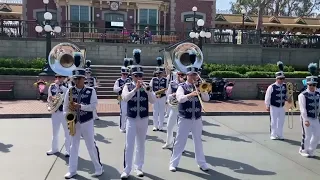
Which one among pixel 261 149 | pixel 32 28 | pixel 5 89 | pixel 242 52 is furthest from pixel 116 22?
pixel 261 149

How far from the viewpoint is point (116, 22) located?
29.5m

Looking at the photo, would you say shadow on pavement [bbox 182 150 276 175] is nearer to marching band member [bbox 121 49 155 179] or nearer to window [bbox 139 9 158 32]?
marching band member [bbox 121 49 155 179]

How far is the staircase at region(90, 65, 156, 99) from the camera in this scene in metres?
18.6

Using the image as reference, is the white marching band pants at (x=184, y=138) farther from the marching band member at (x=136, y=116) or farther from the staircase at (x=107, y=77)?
the staircase at (x=107, y=77)

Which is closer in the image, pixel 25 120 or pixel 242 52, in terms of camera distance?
pixel 25 120

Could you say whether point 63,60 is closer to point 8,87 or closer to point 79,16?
point 8,87

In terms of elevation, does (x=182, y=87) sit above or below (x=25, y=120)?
above

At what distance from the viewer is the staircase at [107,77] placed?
60.9 ft

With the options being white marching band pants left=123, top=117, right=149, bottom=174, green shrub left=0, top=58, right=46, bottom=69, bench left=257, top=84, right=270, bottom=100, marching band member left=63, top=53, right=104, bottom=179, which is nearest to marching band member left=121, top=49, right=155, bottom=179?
white marching band pants left=123, top=117, right=149, bottom=174

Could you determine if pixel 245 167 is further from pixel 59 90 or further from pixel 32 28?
pixel 32 28

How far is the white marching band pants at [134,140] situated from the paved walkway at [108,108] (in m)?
7.24

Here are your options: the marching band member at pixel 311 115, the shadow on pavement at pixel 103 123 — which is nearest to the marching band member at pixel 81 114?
the marching band member at pixel 311 115

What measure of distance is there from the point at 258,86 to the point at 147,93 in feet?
44.0

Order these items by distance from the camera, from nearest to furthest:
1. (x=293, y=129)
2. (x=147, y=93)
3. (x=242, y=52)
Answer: (x=147, y=93), (x=293, y=129), (x=242, y=52)
